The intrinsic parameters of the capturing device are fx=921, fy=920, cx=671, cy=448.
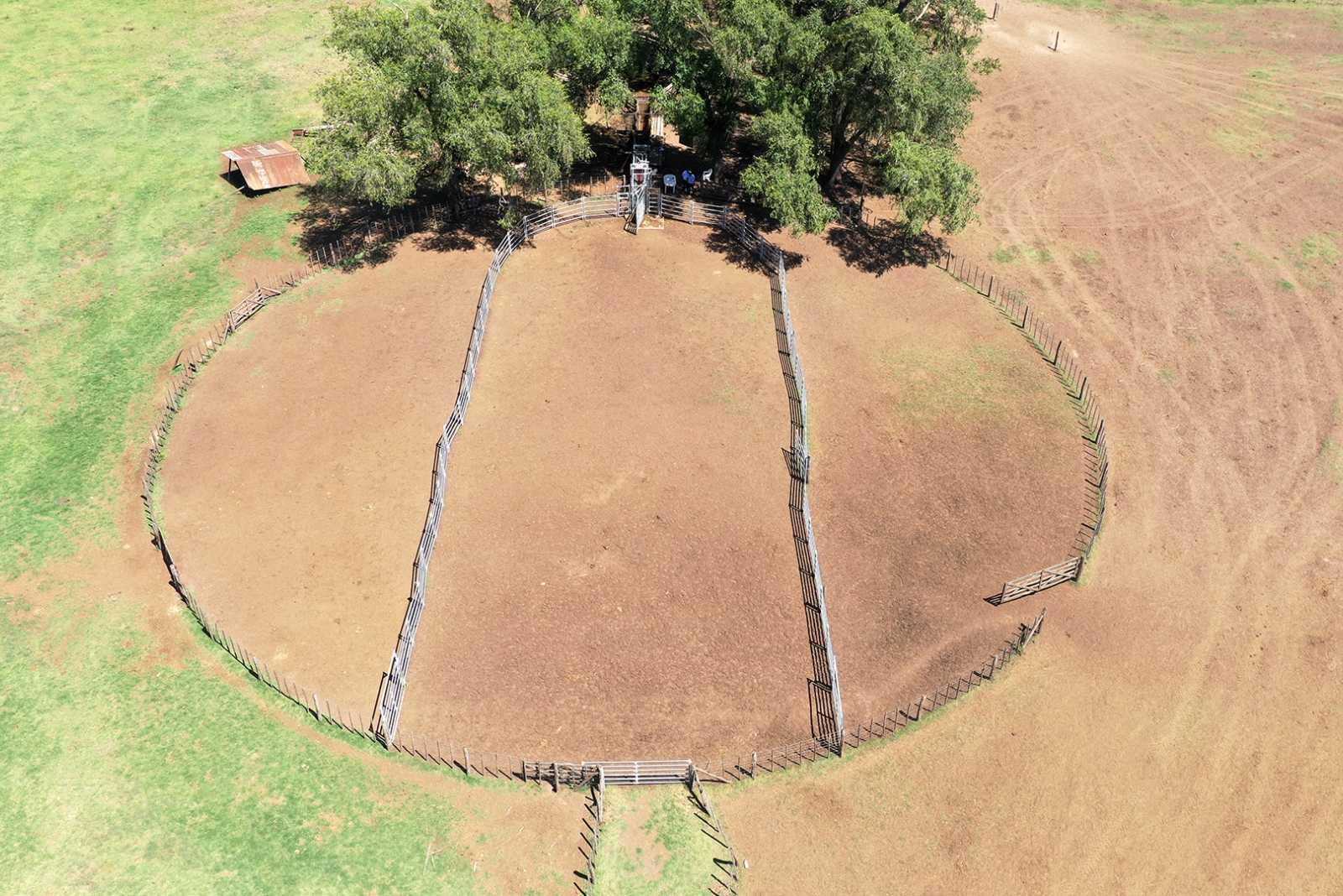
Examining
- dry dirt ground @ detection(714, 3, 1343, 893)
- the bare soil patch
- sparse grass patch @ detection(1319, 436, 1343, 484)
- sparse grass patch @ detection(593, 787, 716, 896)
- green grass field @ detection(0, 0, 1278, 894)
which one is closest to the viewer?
sparse grass patch @ detection(593, 787, 716, 896)

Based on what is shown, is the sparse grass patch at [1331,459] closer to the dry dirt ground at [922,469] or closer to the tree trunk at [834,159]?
the dry dirt ground at [922,469]

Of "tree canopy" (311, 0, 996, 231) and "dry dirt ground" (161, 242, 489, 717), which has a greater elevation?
"tree canopy" (311, 0, 996, 231)

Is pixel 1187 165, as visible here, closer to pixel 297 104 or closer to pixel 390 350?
pixel 390 350

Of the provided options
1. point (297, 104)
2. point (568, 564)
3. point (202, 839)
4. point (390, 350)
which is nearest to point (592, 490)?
point (568, 564)

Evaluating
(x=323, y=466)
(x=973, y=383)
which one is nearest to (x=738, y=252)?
(x=973, y=383)

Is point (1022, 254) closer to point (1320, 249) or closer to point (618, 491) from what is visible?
point (1320, 249)

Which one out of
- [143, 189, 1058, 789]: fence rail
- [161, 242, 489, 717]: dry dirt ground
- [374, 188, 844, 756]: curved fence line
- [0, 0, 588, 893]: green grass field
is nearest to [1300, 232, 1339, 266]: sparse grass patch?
[143, 189, 1058, 789]: fence rail

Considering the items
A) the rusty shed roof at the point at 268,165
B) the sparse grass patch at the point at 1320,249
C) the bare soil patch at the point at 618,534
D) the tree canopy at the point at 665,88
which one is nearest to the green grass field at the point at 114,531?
the rusty shed roof at the point at 268,165

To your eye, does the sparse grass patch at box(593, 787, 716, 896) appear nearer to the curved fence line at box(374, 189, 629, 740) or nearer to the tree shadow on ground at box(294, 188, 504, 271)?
the curved fence line at box(374, 189, 629, 740)
